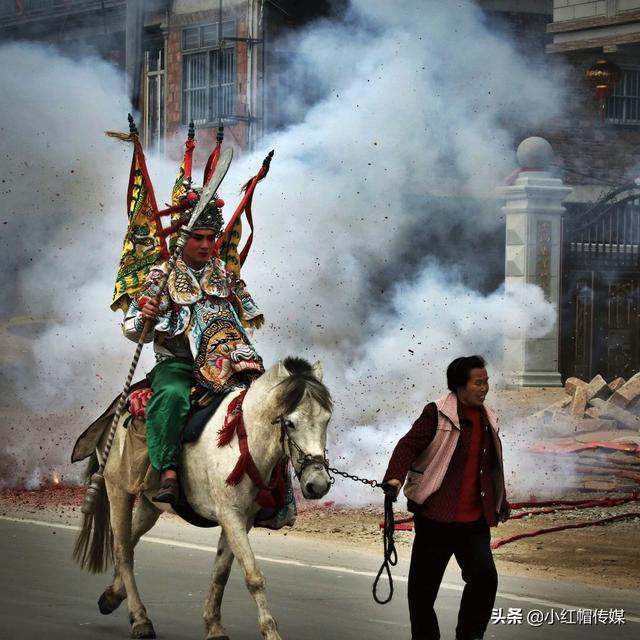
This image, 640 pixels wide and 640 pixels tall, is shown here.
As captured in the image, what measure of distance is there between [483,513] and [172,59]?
56.2ft

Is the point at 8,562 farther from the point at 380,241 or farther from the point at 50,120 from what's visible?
the point at 50,120

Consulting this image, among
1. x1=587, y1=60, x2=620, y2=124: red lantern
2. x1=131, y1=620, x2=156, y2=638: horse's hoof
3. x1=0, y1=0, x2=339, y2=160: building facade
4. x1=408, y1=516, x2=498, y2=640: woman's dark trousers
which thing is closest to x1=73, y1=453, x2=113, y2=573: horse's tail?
x1=131, y1=620, x2=156, y2=638: horse's hoof

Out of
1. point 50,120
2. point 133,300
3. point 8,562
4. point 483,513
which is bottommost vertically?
point 8,562

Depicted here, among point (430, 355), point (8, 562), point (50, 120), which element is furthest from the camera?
point (50, 120)

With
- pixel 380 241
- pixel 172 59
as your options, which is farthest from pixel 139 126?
pixel 380 241

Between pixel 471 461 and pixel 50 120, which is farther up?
pixel 50 120

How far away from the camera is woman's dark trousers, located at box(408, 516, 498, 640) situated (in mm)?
8227

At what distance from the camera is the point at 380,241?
70.7ft

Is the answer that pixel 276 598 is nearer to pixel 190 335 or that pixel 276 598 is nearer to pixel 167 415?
pixel 167 415

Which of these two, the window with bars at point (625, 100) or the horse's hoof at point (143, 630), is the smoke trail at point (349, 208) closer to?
the window with bars at point (625, 100)

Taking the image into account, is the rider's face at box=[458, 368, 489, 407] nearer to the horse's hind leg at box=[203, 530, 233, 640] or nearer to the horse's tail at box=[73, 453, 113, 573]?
the horse's hind leg at box=[203, 530, 233, 640]

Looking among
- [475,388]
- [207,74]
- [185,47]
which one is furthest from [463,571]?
[185,47]

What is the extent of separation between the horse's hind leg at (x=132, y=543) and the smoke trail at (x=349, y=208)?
687 cm

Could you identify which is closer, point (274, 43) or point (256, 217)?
point (256, 217)
